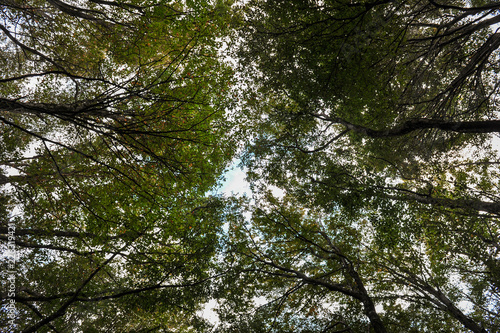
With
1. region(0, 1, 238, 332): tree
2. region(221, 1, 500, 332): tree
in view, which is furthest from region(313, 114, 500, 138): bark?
region(0, 1, 238, 332): tree

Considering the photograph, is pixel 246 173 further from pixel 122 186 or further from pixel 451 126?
pixel 451 126

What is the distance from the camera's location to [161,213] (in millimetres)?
7465

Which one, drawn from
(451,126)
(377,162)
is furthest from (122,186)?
(377,162)

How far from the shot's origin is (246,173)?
1041 centimetres

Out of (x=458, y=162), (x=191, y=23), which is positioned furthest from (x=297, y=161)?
(x=458, y=162)

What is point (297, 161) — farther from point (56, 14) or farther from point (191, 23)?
point (56, 14)

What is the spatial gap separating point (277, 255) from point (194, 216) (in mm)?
3687

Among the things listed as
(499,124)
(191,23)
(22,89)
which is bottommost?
(499,124)

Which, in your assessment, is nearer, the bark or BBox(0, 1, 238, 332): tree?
the bark

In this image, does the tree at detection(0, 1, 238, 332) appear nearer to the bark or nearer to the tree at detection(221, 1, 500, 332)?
the tree at detection(221, 1, 500, 332)

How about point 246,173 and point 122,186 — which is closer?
point 122,186

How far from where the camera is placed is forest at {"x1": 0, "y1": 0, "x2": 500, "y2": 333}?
21.5ft

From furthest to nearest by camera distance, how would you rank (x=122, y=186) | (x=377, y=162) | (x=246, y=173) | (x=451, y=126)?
(x=377, y=162), (x=246, y=173), (x=122, y=186), (x=451, y=126)

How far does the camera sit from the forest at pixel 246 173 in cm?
655
